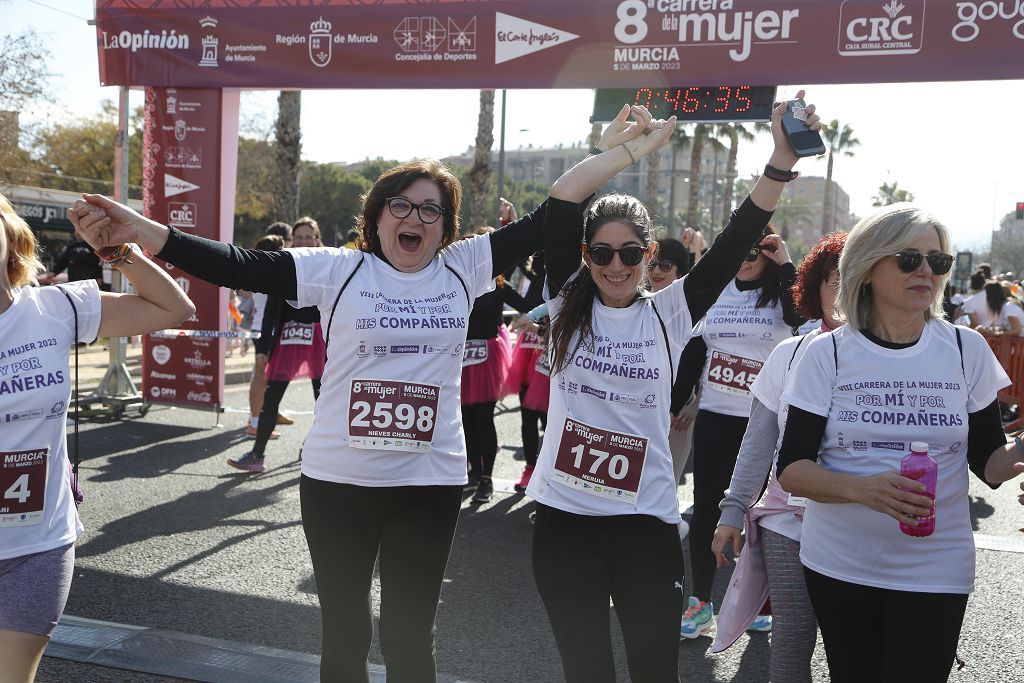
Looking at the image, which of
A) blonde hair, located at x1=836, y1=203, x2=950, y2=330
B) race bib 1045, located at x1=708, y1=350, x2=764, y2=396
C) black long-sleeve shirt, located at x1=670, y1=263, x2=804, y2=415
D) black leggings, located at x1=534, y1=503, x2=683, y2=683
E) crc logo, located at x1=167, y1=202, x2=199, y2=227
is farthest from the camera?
crc logo, located at x1=167, y1=202, x2=199, y2=227

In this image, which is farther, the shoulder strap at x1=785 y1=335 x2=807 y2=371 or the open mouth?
the open mouth

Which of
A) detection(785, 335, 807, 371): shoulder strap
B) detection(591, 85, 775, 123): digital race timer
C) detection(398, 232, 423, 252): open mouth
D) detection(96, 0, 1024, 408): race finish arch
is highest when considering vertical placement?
detection(96, 0, 1024, 408): race finish arch

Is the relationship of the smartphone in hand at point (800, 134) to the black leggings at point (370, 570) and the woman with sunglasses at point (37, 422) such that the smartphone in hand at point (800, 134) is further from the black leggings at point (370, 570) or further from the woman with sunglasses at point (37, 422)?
the woman with sunglasses at point (37, 422)

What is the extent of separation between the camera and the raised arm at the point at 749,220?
2.81m

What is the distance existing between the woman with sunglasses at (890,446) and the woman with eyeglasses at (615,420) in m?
0.41

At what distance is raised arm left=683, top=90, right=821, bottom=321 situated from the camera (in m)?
2.81

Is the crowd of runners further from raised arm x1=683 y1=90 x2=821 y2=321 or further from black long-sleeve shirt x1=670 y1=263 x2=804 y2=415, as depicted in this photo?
black long-sleeve shirt x1=670 y1=263 x2=804 y2=415

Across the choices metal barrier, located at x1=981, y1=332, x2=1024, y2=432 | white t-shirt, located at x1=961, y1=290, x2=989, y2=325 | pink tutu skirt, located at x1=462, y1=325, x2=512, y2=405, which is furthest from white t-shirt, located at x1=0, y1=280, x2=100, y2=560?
white t-shirt, located at x1=961, y1=290, x2=989, y2=325

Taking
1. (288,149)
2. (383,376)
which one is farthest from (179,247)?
(288,149)

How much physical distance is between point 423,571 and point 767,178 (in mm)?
1643

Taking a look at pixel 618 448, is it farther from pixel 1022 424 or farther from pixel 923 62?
pixel 1022 424

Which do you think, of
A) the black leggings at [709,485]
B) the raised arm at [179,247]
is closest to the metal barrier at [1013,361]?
the black leggings at [709,485]

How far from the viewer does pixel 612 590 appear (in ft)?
9.28

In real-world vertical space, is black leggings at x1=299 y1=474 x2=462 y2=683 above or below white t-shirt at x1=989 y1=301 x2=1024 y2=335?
below
